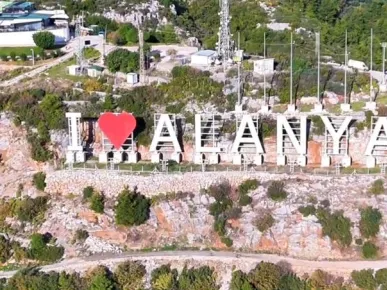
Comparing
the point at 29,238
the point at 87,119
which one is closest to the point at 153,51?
the point at 87,119

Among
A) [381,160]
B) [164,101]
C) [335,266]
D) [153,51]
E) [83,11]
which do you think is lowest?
[335,266]

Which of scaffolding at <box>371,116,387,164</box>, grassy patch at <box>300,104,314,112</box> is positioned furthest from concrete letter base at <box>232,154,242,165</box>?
scaffolding at <box>371,116,387,164</box>

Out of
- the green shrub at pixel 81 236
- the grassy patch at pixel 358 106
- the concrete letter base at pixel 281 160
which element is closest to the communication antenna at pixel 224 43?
the grassy patch at pixel 358 106

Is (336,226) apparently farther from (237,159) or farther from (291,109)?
(291,109)

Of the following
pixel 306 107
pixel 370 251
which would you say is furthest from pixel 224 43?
pixel 370 251

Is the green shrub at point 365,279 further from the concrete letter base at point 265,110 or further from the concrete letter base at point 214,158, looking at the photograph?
the concrete letter base at point 265,110

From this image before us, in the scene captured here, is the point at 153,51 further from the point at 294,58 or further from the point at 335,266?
the point at 335,266
